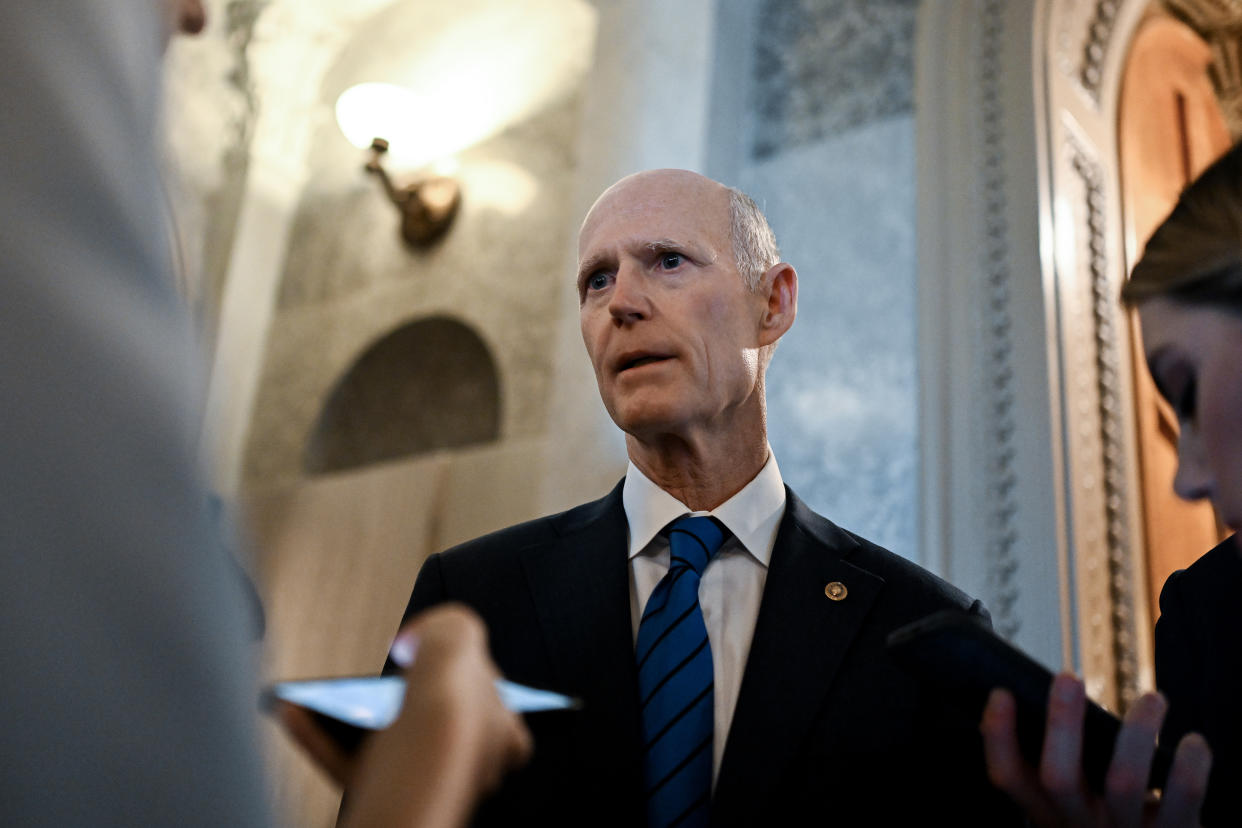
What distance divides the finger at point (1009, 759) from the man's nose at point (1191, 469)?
0.83 feet

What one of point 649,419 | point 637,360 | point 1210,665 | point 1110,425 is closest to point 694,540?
point 649,419

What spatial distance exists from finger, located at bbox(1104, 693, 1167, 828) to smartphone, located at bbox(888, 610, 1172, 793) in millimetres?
16

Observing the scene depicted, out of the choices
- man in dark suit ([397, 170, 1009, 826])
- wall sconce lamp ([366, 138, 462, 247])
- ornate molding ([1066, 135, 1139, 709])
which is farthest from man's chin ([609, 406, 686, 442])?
wall sconce lamp ([366, 138, 462, 247])

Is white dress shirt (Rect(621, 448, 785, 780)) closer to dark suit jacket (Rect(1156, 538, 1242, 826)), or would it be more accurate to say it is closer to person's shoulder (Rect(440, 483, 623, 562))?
person's shoulder (Rect(440, 483, 623, 562))

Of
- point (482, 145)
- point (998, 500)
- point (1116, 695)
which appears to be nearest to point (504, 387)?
Answer: point (482, 145)

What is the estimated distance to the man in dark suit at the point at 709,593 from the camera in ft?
4.21

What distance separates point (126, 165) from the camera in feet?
1.42

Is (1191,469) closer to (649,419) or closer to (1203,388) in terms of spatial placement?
(1203,388)

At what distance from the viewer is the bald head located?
5.73 ft

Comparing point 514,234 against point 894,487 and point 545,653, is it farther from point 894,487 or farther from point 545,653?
point 545,653

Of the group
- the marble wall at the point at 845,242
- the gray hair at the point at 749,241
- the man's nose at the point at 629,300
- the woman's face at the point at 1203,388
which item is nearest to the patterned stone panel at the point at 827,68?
the marble wall at the point at 845,242

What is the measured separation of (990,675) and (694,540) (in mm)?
576

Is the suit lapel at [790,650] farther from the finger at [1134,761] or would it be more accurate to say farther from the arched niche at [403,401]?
the arched niche at [403,401]

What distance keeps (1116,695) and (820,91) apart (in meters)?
2.10
